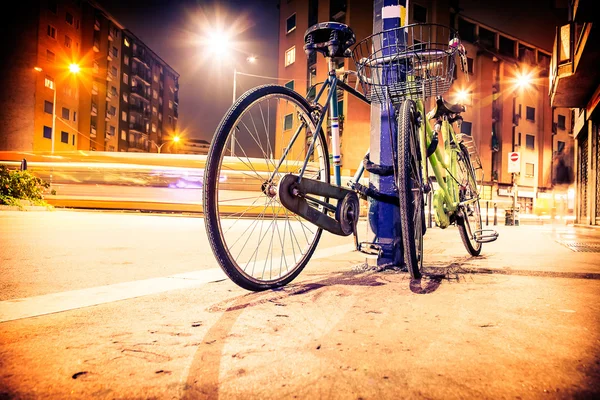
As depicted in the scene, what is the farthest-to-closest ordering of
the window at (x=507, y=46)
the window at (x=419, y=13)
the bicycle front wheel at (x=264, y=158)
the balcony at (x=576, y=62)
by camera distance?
the window at (x=507, y=46), the window at (x=419, y=13), the balcony at (x=576, y=62), the bicycle front wheel at (x=264, y=158)

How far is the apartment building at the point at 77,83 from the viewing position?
3538cm

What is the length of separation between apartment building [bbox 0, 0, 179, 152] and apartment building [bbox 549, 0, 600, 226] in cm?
2724

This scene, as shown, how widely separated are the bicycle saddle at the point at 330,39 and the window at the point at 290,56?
29.2 meters

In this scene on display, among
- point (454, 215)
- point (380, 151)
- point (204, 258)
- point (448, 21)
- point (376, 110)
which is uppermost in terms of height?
point (448, 21)

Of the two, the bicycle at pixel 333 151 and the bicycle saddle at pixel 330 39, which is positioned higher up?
the bicycle saddle at pixel 330 39

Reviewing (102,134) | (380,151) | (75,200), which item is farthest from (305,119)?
(102,134)

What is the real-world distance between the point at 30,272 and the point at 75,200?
14.6 meters

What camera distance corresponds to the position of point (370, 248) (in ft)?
10.6

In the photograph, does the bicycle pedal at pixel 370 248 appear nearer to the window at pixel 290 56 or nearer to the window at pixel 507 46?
the window at pixel 290 56

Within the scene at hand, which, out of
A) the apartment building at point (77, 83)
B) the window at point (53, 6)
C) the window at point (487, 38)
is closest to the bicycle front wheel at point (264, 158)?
the apartment building at point (77, 83)

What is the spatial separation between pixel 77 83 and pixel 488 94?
42742 millimetres

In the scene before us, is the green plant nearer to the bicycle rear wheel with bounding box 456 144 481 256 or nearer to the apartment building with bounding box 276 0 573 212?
the bicycle rear wheel with bounding box 456 144 481 256

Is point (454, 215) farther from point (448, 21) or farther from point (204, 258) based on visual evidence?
point (448, 21)

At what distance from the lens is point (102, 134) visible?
4738cm
